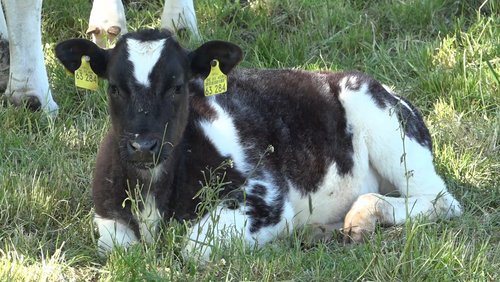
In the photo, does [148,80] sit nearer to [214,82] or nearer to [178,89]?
[178,89]

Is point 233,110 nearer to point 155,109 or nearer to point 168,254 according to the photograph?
point 155,109

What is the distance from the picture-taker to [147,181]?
240 inches

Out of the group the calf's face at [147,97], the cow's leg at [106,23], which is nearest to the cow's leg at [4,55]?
the cow's leg at [106,23]

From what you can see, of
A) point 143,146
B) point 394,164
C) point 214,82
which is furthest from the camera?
point 394,164

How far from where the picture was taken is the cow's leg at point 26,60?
321 inches

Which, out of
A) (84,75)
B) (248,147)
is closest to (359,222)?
(248,147)

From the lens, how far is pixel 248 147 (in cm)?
650

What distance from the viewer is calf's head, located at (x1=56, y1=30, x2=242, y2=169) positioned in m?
5.75

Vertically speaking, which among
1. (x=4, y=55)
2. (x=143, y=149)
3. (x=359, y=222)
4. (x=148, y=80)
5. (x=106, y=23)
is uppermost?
(x=148, y=80)

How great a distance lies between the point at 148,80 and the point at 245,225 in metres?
0.90

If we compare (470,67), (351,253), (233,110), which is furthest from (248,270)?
(470,67)

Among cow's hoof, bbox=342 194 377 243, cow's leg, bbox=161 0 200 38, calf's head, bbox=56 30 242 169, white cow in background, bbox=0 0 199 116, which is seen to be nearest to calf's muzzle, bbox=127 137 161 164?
calf's head, bbox=56 30 242 169

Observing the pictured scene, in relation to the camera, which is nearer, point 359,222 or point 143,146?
point 143,146

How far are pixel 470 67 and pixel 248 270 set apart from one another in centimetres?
369
